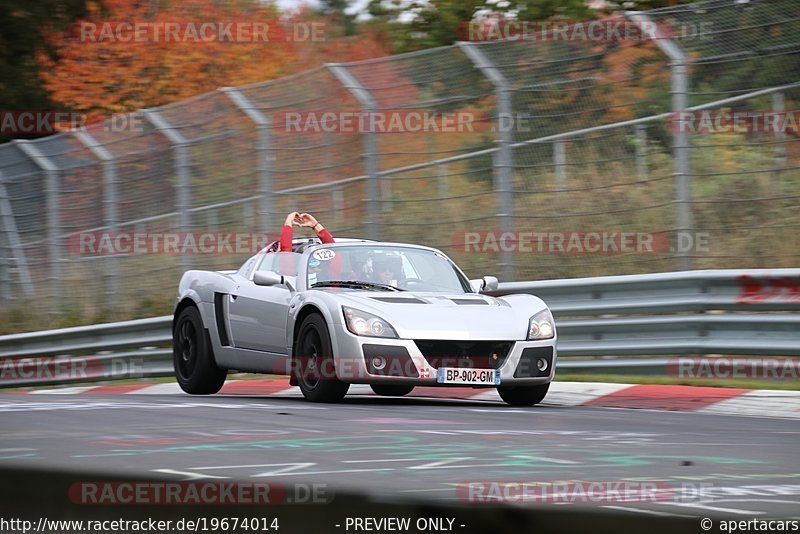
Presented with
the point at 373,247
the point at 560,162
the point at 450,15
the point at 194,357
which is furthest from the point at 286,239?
the point at 450,15

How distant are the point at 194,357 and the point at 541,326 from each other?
10.4 feet

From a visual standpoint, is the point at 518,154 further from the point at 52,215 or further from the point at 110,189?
the point at 52,215

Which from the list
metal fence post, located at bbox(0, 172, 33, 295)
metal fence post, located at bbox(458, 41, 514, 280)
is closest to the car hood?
metal fence post, located at bbox(458, 41, 514, 280)

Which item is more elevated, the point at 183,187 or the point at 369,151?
the point at 369,151

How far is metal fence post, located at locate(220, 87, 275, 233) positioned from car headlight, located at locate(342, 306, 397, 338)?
5.78m

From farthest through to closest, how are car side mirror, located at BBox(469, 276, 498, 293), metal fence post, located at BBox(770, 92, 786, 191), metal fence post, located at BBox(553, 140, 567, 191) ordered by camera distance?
metal fence post, located at BBox(553, 140, 567, 191), metal fence post, located at BBox(770, 92, 786, 191), car side mirror, located at BBox(469, 276, 498, 293)

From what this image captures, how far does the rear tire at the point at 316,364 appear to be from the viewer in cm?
895

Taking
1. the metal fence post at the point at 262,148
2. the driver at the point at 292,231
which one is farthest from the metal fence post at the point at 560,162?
the metal fence post at the point at 262,148

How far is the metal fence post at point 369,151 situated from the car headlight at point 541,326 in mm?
4230

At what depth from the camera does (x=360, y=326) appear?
8.77 metres

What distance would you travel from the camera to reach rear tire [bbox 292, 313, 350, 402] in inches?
352

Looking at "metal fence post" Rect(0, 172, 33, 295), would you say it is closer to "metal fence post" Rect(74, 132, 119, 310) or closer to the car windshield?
"metal fence post" Rect(74, 132, 119, 310)

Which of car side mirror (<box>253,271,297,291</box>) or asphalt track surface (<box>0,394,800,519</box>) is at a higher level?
car side mirror (<box>253,271,297,291</box>)

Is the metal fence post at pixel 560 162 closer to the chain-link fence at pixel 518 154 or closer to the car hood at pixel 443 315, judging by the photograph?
the chain-link fence at pixel 518 154
